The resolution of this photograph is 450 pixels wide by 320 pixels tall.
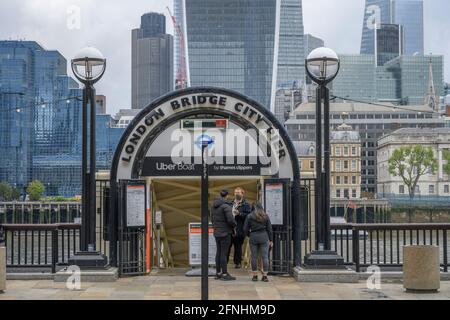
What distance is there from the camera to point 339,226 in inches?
624

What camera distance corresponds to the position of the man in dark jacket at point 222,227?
46.1 feet

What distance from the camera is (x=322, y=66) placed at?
1460cm

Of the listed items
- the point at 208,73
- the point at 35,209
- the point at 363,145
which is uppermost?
the point at 208,73

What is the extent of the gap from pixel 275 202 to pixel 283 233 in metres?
0.64

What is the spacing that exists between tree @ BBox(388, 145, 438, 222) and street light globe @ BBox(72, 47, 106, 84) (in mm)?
113355

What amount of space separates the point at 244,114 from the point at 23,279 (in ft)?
17.7

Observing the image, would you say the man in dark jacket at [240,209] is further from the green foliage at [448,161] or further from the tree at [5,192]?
the tree at [5,192]

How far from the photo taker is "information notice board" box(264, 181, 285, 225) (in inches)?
590

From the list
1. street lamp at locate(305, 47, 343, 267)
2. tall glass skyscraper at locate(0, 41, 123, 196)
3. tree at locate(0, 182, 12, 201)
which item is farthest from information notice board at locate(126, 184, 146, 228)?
tall glass skyscraper at locate(0, 41, 123, 196)

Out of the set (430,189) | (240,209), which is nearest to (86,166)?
(240,209)

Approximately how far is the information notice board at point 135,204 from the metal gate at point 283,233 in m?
2.44

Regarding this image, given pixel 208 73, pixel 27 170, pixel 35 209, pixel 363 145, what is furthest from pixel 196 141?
pixel 208 73

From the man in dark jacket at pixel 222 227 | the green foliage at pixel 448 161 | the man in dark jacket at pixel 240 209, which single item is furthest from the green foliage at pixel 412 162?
the man in dark jacket at pixel 222 227
